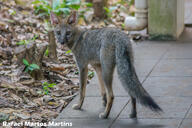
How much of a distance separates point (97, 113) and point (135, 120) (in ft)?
2.08

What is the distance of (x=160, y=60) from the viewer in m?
7.71

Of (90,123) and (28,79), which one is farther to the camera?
(28,79)

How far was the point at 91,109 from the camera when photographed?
577 centimetres

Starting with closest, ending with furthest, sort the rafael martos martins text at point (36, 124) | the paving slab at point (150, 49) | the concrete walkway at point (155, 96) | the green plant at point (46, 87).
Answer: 1. the concrete walkway at point (155, 96)
2. the rafael martos martins text at point (36, 124)
3. the green plant at point (46, 87)
4. the paving slab at point (150, 49)

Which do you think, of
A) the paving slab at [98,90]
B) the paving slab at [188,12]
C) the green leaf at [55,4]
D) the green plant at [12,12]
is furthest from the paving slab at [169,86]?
the green plant at [12,12]

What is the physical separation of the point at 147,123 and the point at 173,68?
7.70ft

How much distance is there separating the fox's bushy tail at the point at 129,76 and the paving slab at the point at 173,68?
1.97 metres

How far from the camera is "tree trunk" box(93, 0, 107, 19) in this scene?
11133 millimetres

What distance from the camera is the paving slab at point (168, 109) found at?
5223mm

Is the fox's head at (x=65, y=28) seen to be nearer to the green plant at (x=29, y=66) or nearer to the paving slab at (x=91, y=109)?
the paving slab at (x=91, y=109)

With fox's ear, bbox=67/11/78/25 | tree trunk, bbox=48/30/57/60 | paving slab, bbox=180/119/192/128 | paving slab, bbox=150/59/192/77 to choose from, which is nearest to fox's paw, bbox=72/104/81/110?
fox's ear, bbox=67/11/78/25

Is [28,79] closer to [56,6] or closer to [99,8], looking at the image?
[56,6]

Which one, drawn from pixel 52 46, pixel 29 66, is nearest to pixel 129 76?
pixel 29 66

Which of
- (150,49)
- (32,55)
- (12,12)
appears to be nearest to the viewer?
(32,55)
